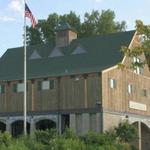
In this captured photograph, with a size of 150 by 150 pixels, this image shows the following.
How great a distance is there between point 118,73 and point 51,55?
1007 cm

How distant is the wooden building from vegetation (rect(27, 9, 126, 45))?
12418 mm

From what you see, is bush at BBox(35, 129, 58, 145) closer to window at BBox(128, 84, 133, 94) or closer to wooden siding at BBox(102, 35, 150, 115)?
wooden siding at BBox(102, 35, 150, 115)

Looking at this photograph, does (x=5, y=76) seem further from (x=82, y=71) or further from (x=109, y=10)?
(x=109, y=10)

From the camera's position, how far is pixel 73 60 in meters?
56.5

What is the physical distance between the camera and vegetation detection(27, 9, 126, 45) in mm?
73812

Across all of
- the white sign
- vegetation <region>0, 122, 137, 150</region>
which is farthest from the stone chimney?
vegetation <region>0, 122, 137, 150</region>

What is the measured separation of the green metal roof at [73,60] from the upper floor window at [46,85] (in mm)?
646

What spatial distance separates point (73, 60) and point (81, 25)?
19.5 metres

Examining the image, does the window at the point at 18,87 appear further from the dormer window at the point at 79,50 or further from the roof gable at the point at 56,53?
the dormer window at the point at 79,50

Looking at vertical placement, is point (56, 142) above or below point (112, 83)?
below

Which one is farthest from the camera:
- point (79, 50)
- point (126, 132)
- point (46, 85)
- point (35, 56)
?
point (35, 56)

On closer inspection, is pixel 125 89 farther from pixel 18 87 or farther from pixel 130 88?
pixel 18 87

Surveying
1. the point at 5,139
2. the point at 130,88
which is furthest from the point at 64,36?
the point at 5,139

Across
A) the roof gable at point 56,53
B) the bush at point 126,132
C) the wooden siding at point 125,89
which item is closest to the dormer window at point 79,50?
the roof gable at point 56,53
